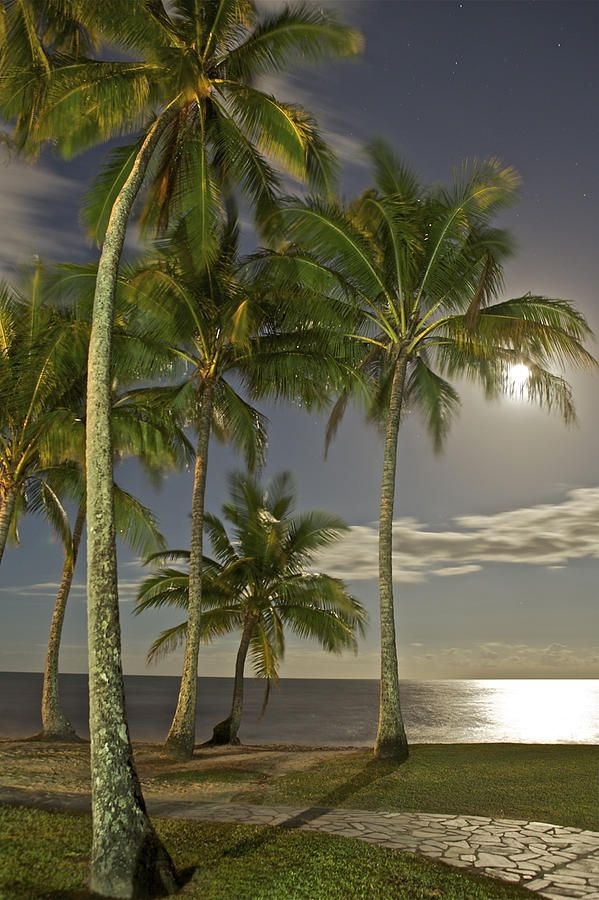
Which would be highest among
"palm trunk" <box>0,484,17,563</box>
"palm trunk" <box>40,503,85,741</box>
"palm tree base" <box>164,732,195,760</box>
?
"palm trunk" <box>0,484,17,563</box>

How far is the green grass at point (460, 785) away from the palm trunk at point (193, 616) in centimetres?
299

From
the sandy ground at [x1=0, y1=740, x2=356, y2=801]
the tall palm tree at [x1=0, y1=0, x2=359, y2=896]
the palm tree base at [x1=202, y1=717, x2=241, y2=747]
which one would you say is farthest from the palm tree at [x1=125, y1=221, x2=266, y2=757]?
the palm tree base at [x1=202, y1=717, x2=241, y2=747]

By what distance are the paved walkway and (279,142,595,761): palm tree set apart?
4854 millimetres

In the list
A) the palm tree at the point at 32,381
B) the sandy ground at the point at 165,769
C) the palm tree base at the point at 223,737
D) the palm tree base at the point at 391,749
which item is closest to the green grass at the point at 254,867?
the sandy ground at the point at 165,769

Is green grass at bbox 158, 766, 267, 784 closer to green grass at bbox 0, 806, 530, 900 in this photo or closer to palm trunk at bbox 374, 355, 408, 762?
palm trunk at bbox 374, 355, 408, 762

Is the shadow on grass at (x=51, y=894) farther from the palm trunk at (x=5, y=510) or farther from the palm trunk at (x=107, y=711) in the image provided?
the palm trunk at (x=5, y=510)

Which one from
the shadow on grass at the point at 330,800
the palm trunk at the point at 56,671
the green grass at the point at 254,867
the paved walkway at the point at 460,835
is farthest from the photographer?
the palm trunk at the point at 56,671

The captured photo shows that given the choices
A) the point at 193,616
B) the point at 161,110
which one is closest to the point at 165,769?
the point at 193,616

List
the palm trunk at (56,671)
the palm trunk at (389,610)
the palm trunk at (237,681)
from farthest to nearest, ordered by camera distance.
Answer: the palm trunk at (237,681) < the palm trunk at (56,671) < the palm trunk at (389,610)

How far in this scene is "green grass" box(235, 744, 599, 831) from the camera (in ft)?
34.6

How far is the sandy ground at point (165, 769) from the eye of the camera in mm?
12117

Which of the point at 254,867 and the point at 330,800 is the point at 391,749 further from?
the point at 254,867

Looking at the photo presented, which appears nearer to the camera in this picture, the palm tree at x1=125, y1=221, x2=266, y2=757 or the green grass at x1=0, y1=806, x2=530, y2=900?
the green grass at x1=0, y1=806, x2=530, y2=900

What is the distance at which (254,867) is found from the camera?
737 centimetres
